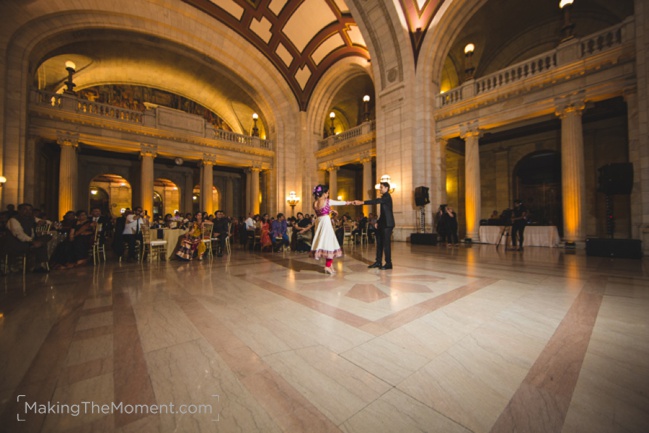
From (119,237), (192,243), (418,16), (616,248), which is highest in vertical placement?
(418,16)

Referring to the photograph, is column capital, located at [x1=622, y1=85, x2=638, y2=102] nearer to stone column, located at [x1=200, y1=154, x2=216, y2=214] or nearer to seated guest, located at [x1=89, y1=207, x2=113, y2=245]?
seated guest, located at [x1=89, y1=207, x2=113, y2=245]

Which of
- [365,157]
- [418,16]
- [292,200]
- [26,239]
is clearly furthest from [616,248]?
[292,200]

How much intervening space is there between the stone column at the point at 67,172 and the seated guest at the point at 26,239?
7850 mm

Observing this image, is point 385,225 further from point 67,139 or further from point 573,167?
point 67,139

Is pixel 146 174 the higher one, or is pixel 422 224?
pixel 146 174

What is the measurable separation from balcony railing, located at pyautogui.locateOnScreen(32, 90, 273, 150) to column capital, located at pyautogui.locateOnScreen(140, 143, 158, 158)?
3.59 feet

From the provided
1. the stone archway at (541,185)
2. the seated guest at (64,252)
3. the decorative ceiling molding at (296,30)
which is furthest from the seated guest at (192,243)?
the stone archway at (541,185)

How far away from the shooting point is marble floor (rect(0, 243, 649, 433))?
1194 millimetres

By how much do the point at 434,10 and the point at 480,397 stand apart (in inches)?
560

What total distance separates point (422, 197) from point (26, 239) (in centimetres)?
1132

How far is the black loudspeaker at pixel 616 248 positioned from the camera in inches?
237

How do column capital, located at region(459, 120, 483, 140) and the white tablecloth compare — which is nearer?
the white tablecloth

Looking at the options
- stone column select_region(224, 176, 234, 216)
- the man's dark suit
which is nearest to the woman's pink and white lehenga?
the man's dark suit

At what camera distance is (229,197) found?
2045cm
